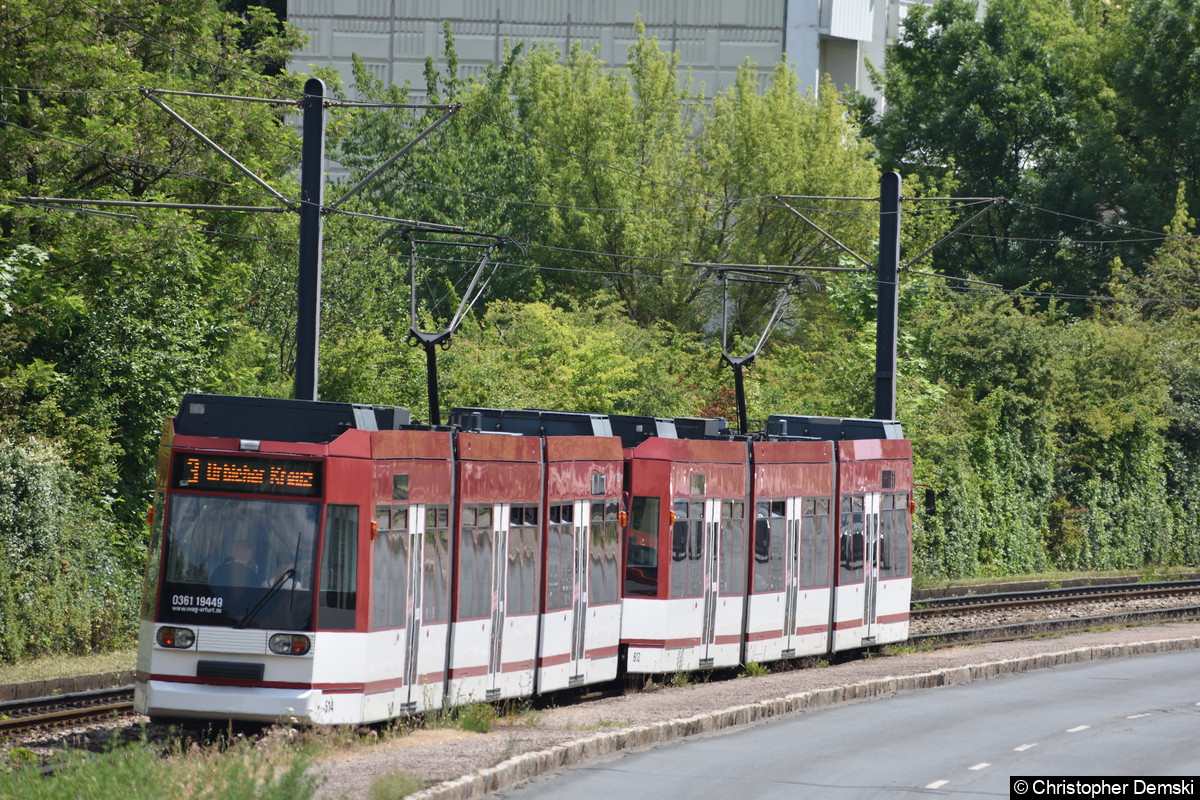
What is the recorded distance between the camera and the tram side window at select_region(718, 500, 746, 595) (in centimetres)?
2194

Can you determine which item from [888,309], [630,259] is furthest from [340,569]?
[630,259]

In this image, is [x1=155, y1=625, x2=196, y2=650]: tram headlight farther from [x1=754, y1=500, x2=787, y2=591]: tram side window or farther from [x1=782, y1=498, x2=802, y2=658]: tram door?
[x1=782, y1=498, x2=802, y2=658]: tram door

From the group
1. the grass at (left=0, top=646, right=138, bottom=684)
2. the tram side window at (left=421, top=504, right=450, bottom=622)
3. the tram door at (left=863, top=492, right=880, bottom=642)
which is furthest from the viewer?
the tram door at (left=863, top=492, right=880, bottom=642)

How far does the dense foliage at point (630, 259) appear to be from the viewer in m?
27.0

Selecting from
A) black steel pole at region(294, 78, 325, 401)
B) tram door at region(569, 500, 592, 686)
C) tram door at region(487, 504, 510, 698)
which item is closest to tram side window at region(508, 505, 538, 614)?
tram door at region(487, 504, 510, 698)

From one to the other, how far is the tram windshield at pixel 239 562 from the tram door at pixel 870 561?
506 inches

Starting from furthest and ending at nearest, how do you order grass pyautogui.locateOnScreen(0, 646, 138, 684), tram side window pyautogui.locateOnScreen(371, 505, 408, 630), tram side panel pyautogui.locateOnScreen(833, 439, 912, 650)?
tram side panel pyautogui.locateOnScreen(833, 439, 912, 650) < grass pyautogui.locateOnScreen(0, 646, 138, 684) < tram side window pyautogui.locateOnScreen(371, 505, 408, 630)

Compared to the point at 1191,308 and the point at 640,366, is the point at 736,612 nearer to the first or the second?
the point at 640,366

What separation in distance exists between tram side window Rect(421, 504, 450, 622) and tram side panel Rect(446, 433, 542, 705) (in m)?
0.18

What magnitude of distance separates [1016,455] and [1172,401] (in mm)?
8195

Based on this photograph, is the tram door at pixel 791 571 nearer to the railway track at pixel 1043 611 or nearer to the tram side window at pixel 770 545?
the tram side window at pixel 770 545

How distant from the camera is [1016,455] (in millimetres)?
44750

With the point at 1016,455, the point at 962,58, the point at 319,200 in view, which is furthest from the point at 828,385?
the point at 962,58

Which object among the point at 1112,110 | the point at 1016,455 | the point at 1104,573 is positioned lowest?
the point at 1104,573
